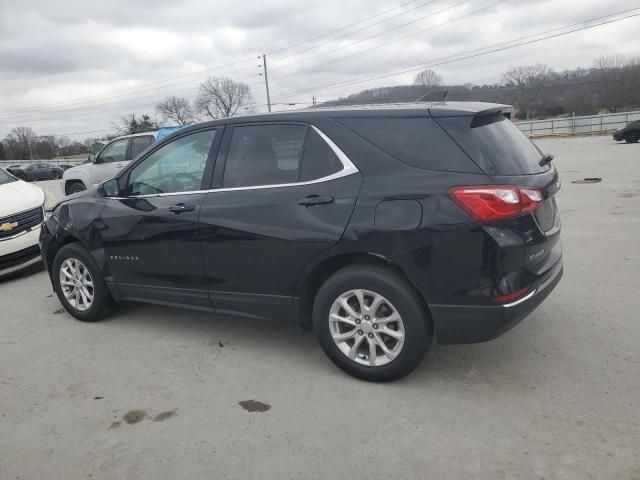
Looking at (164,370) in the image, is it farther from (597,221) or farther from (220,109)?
(220,109)

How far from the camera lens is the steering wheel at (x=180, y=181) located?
4040 mm

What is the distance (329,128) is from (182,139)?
1.40 meters

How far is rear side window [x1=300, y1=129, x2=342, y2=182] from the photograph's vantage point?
3400 millimetres

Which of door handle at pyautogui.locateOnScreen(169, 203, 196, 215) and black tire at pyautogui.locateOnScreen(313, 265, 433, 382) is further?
door handle at pyautogui.locateOnScreen(169, 203, 196, 215)

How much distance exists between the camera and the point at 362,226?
3.19m

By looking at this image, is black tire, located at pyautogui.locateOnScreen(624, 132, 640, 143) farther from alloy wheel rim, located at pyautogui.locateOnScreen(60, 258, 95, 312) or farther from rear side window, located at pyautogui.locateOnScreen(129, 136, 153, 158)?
alloy wheel rim, located at pyautogui.locateOnScreen(60, 258, 95, 312)

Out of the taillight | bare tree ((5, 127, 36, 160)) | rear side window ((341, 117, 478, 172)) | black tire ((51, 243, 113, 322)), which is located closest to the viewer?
the taillight

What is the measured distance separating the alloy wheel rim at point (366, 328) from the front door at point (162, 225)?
3.85ft

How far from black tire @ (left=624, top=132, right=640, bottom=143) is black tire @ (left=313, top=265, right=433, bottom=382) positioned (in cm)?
2775

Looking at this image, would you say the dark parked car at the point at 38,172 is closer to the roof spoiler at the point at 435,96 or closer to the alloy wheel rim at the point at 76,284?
the alloy wheel rim at the point at 76,284

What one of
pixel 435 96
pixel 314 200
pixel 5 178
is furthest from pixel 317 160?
pixel 5 178

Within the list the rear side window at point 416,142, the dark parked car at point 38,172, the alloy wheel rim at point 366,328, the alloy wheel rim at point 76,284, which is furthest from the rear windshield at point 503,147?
the dark parked car at point 38,172

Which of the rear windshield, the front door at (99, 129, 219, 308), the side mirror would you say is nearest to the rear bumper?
the rear windshield

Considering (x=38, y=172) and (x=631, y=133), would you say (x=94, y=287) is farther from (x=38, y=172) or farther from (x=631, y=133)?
(x=38, y=172)
